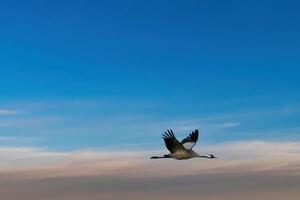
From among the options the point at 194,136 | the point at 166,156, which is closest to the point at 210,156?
the point at 194,136

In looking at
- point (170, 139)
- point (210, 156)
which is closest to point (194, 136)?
point (210, 156)

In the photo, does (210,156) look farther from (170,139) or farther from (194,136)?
(170,139)

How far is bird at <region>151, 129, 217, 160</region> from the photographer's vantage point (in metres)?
98.2

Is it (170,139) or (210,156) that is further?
(210,156)

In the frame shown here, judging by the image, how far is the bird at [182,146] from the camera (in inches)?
3866

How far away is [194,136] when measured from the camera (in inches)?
4311

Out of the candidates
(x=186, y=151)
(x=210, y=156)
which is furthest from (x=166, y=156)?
(x=210, y=156)

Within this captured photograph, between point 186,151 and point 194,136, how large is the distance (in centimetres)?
690

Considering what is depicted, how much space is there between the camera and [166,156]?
10194 centimetres

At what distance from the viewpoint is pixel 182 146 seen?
101 meters

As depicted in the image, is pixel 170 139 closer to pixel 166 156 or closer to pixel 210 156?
pixel 166 156

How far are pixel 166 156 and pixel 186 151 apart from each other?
328cm

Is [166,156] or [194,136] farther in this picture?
[194,136]

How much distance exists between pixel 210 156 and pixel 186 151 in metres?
9.01
